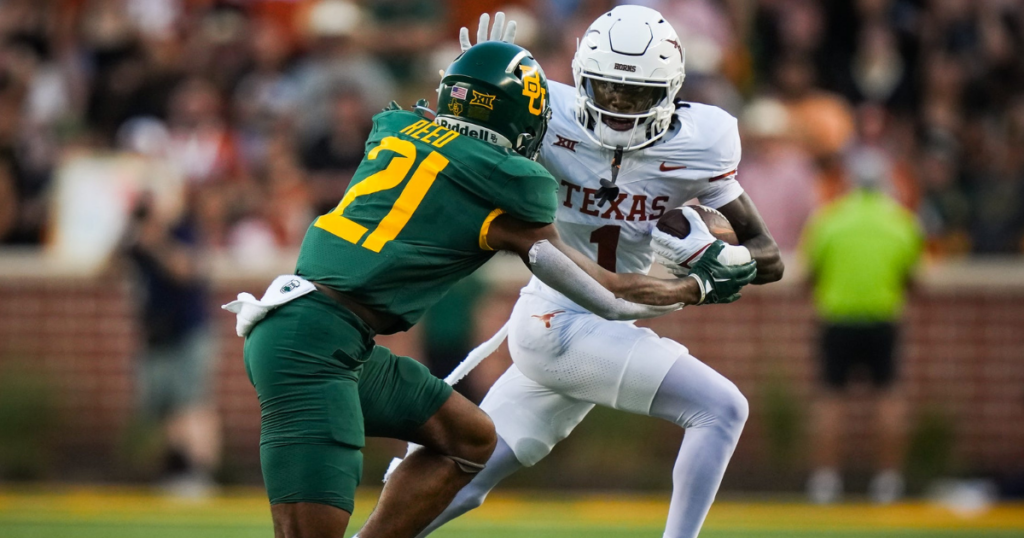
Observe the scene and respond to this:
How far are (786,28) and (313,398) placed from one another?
7.89 metres

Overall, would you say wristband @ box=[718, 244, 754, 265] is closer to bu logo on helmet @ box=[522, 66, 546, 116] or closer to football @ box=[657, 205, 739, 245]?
football @ box=[657, 205, 739, 245]

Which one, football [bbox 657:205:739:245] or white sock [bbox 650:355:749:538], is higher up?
football [bbox 657:205:739:245]

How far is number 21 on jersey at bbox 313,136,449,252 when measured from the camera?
419 cm

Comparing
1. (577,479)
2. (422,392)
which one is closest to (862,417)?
(577,479)

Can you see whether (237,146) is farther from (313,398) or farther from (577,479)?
(313,398)

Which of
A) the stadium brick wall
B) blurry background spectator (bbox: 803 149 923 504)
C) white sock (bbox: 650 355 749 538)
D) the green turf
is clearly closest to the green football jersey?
white sock (bbox: 650 355 749 538)

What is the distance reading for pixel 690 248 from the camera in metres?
4.54

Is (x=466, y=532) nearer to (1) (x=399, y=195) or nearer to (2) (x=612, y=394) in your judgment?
(2) (x=612, y=394)

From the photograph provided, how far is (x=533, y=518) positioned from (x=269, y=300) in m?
4.50

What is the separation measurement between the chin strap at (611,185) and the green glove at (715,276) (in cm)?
45

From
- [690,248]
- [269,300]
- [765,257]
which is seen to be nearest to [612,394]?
[690,248]

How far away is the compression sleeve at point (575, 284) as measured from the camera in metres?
4.25

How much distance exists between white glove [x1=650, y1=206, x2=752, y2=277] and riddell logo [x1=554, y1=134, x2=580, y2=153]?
0.43 metres

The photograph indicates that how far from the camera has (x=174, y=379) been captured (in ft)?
30.2
